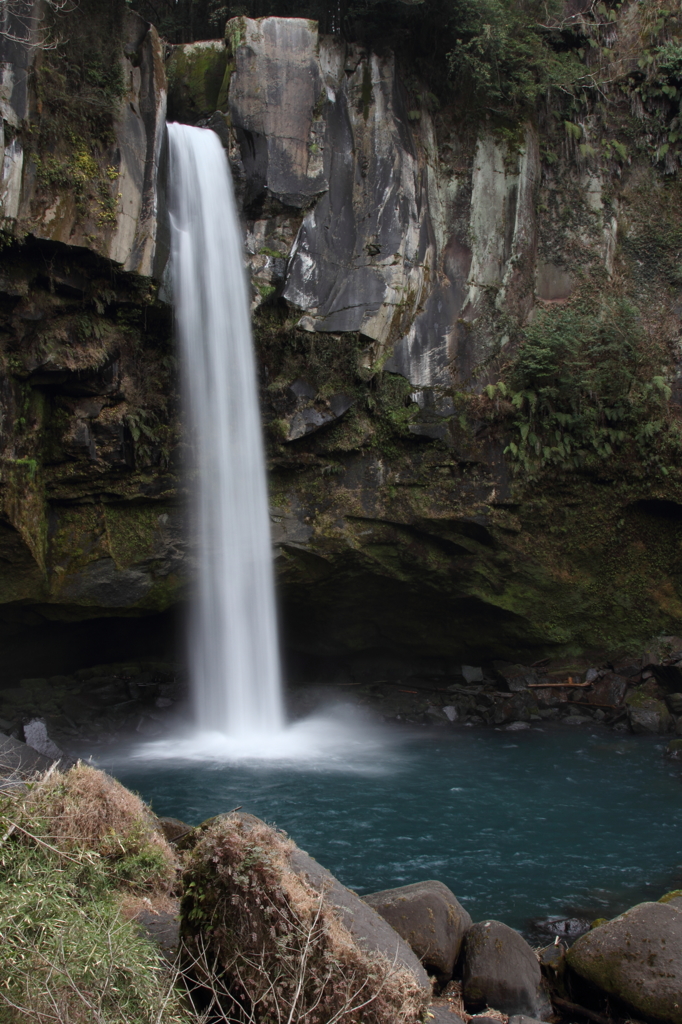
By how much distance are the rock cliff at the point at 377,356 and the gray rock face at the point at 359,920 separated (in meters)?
8.03

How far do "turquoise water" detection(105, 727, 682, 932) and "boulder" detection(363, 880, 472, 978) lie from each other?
121 cm

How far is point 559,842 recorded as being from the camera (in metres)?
8.59

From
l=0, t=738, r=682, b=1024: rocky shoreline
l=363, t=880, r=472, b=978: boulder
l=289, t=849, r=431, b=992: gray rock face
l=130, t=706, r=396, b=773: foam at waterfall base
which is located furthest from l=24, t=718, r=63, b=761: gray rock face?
l=289, t=849, r=431, b=992: gray rock face

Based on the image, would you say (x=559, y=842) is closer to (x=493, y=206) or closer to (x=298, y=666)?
(x=298, y=666)

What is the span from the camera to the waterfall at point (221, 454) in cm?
1202

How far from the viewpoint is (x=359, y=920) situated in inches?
176

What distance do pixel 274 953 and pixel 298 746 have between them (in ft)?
31.3

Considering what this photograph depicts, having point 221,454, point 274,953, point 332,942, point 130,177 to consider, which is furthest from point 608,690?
point 130,177

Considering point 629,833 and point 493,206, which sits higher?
point 493,206

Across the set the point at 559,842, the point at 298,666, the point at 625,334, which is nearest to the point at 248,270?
the point at 625,334

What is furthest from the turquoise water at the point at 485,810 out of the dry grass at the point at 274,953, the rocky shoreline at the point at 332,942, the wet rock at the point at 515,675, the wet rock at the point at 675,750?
the dry grass at the point at 274,953

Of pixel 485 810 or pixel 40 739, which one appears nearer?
pixel 485 810

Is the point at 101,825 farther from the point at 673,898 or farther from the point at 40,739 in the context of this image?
the point at 40,739

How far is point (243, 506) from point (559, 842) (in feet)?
24.7
